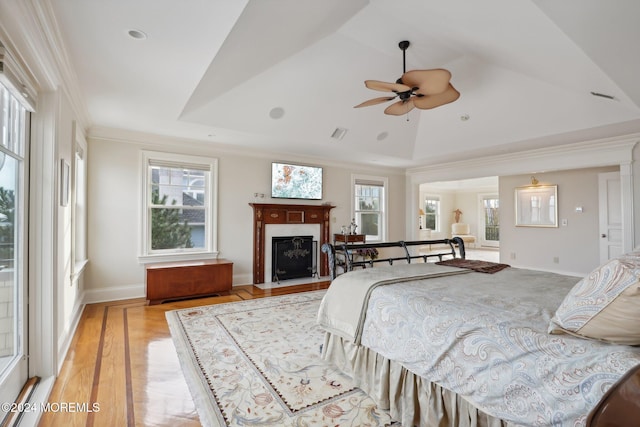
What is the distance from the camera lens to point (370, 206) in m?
6.96

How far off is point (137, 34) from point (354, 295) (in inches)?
94.9

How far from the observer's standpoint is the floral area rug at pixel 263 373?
1.82 meters

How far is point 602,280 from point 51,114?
3.32 m

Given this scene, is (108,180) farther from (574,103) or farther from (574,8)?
(574,103)

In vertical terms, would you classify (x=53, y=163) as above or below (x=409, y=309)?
above

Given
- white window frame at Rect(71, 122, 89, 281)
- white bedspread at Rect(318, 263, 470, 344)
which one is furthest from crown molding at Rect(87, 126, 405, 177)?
white bedspread at Rect(318, 263, 470, 344)

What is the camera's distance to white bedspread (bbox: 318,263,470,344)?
6.68ft

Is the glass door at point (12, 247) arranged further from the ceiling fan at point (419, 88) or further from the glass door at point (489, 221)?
the glass door at point (489, 221)

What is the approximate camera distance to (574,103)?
3.69m

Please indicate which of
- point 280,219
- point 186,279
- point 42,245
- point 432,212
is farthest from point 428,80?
point 432,212

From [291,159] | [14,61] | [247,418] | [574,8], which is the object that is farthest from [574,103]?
[14,61]

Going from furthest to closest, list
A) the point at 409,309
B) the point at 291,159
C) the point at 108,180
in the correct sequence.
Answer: the point at 291,159 → the point at 108,180 → the point at 409,309

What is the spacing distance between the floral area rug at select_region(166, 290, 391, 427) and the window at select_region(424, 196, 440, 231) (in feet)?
29.3

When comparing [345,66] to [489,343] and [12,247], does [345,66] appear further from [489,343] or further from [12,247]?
[12,247]
